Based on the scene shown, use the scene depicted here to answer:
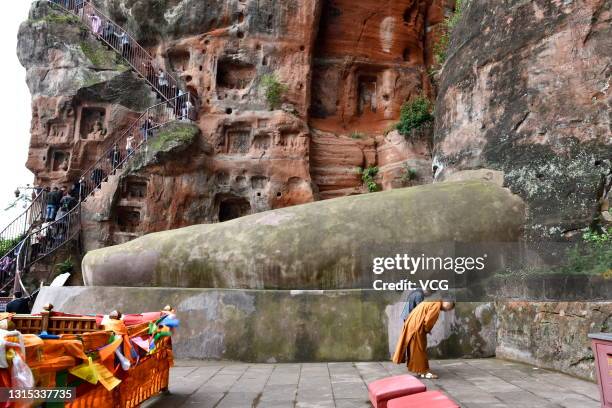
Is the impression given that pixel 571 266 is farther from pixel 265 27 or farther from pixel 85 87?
pixel 85 87

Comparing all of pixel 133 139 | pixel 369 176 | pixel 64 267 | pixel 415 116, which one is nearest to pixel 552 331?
pixel 369 176

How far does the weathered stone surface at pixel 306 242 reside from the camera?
6246mm

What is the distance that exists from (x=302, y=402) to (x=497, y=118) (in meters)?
5.14

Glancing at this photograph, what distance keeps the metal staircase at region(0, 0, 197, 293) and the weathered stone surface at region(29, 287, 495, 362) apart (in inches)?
366

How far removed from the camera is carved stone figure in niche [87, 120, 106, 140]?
17.4 metres

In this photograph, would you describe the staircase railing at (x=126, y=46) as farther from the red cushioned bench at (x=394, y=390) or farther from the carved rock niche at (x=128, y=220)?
the red cushioned bench at (x=394, y=390)

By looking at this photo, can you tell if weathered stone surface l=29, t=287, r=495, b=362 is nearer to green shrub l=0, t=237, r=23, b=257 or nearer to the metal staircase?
the metal staircase

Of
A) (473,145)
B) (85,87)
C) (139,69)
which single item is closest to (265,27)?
(139,69)

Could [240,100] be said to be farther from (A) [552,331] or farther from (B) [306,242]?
(A) [552,331]

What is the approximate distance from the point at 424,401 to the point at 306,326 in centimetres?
307

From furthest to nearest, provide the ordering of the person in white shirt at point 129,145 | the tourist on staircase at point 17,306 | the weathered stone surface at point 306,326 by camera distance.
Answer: the person in white shirt at point 129,145 < the tourist on staircase at point 17,306 < the weathered stone surface at point 306,326

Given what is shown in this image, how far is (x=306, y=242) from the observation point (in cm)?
628

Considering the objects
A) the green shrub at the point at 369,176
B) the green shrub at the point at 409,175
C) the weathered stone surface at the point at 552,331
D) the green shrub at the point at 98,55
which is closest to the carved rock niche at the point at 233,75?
the green shrub at the point at 98,55

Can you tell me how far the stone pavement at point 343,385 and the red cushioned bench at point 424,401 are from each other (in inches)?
25.0
